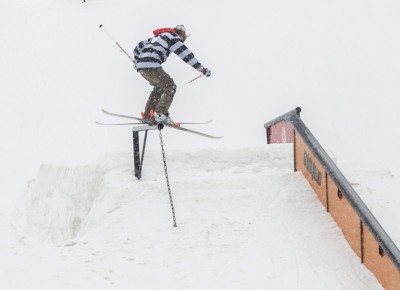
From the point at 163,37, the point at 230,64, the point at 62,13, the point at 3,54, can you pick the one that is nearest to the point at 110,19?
the point at 62,13

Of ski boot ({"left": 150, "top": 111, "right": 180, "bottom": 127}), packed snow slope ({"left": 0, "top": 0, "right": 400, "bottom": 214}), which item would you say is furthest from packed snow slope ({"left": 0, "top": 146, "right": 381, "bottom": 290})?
packed snow slope ({"left": 0, "top": 0, "right": 400, "bottom": 214})

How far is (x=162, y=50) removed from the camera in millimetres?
7652

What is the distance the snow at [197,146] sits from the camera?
5.37 meters

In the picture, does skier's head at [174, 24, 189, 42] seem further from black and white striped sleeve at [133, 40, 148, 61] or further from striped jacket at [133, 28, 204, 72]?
black and white striped sleeve at [133, 40, 148, 61]

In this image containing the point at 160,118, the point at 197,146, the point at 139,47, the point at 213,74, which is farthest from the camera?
the point at 213,74

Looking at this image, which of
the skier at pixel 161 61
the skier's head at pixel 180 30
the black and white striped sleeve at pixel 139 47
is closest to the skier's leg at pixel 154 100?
the skier at pixel 161 61

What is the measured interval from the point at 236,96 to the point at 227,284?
1815cm

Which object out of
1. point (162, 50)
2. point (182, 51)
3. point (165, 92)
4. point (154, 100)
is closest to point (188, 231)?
point (165, 92)

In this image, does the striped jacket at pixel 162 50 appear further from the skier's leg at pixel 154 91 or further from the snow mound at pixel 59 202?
the snow mound at pixel 59 202

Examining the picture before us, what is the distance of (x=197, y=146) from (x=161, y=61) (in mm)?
10029

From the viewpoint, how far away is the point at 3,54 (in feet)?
90.3

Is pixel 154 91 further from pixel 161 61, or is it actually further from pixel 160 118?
pixel 160 118

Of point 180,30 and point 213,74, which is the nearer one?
point 180,30

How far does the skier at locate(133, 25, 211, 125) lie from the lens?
298 inches
